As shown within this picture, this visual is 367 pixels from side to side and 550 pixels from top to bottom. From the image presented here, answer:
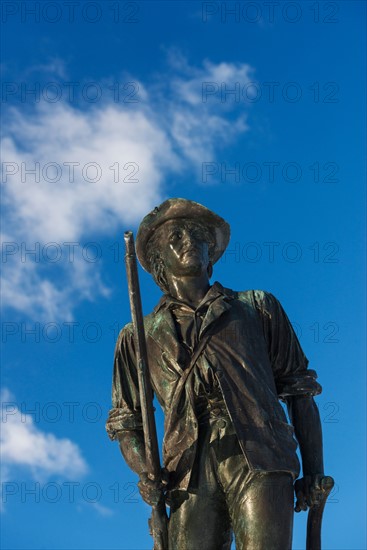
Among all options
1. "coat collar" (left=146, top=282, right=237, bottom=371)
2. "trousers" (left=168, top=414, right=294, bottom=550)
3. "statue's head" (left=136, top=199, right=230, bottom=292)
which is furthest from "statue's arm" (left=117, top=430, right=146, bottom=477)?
"statue's head" (left=136, top=199, right=230, bottom=292)

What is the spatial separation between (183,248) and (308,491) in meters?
2.40

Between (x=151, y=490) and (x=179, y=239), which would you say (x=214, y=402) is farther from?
(x=179, y=239)

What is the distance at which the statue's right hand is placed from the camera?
8906 mm

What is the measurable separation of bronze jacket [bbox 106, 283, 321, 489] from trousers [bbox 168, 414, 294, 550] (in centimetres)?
12

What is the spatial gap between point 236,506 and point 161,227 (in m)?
2.70

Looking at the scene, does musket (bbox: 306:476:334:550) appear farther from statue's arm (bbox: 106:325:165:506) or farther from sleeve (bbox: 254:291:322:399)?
statue's arm (bbox: 106:325:165:506)

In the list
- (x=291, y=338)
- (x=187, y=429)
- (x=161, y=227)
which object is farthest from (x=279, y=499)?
(x=161, y=227)

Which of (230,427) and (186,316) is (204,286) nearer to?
(186,316)

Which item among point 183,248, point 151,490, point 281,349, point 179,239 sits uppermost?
point 179,239

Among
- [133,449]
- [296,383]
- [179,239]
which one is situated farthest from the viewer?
[179,239]

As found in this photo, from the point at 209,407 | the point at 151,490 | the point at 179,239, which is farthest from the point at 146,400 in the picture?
the point at 179,239

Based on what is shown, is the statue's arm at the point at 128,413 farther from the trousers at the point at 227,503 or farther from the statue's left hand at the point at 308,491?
the statue's left hand at the point at 308,491

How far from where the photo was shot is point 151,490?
891 cm

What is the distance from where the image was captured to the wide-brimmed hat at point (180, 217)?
33.1ft
